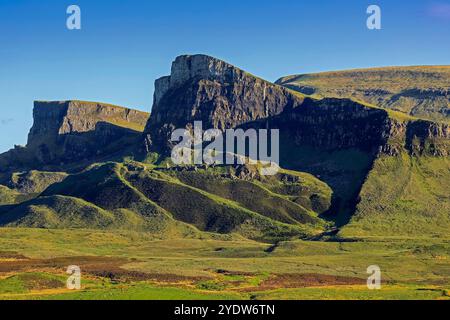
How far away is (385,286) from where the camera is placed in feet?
577
